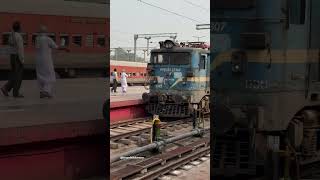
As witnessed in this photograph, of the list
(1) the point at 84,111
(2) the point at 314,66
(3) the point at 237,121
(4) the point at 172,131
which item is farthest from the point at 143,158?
(1) the point at 84,111

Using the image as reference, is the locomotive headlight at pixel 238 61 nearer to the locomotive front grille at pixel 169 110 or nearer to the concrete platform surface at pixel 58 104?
the concrete platform surface at pixel 58 104

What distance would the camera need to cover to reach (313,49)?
220 inches

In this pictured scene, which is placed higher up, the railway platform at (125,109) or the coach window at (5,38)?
the coach window at (5,38)

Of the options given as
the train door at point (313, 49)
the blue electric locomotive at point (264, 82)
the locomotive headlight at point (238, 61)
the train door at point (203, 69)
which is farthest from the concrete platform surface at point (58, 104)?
the train door at point (203, 69)

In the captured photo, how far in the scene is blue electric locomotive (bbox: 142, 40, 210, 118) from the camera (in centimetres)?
1455

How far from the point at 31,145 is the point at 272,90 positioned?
3.99 m

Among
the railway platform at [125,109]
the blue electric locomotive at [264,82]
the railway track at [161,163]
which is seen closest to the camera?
the blue electric locomotive at [264,82]

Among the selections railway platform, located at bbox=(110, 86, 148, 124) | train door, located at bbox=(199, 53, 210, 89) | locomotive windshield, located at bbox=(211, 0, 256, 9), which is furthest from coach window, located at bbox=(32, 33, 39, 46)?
train door, located at bbox=(199, 53, 210, 89)

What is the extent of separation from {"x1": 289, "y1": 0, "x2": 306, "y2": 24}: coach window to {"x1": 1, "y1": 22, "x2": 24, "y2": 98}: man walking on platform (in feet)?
13.4

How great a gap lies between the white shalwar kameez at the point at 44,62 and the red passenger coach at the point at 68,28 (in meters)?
0.02

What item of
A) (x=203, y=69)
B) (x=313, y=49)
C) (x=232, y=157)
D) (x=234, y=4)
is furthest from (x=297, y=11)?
(x=203, y=69)

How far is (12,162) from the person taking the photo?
5.51 feet

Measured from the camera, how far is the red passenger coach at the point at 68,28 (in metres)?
1.60

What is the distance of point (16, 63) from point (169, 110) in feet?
43.1
